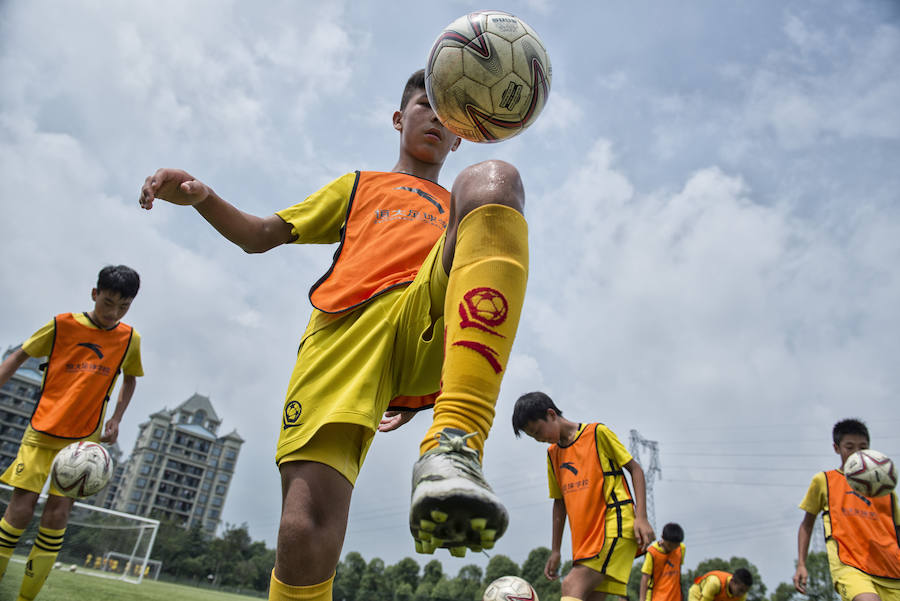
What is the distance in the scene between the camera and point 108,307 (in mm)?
Answer: 5410

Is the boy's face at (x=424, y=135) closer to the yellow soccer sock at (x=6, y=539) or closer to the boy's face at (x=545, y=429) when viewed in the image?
the boy's face at (x=545, y=429)

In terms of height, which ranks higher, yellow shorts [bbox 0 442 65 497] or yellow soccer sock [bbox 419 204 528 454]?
yellow soccer sock [bbox 419 204 528 454]

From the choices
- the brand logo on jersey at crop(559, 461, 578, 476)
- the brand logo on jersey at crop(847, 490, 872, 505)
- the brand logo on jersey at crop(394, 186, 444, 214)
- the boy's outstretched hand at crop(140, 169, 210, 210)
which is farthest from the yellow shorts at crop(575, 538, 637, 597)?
the boy's outstretched hand at crop(140, 169, 210, 210)

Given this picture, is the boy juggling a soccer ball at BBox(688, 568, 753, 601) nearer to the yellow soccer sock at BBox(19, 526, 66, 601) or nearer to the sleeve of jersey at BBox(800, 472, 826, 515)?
the sleeve of jersey at BBox(800, 472, 826, 515)

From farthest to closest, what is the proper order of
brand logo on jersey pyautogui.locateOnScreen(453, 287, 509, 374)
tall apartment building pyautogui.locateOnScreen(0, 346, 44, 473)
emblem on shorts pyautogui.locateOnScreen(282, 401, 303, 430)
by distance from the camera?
tall apartment building pyautogui.locateOnScreen(0, 346, 44, 473) < emblem on shorts pyautogui.locateOnScreen(282, 401, 303, 430) < brand logo on jersey pyautogui.locateOnScreen(453, 287, 509, 374)

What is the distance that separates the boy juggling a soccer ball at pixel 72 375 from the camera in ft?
16.8

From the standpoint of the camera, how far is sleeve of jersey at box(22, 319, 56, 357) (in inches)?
212

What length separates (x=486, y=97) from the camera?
6.06 feet

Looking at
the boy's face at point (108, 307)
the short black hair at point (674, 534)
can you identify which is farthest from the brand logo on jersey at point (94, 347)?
the short black hair at point (674, 534)

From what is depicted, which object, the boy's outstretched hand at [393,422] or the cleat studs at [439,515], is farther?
the boy's outstretched hand at [393,422]

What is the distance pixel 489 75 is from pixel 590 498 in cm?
465

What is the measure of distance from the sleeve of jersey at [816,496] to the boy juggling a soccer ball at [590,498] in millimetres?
1979

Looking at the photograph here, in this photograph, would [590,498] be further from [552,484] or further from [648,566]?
[648,566]

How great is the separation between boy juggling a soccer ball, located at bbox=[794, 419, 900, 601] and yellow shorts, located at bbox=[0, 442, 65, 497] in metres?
7.29
